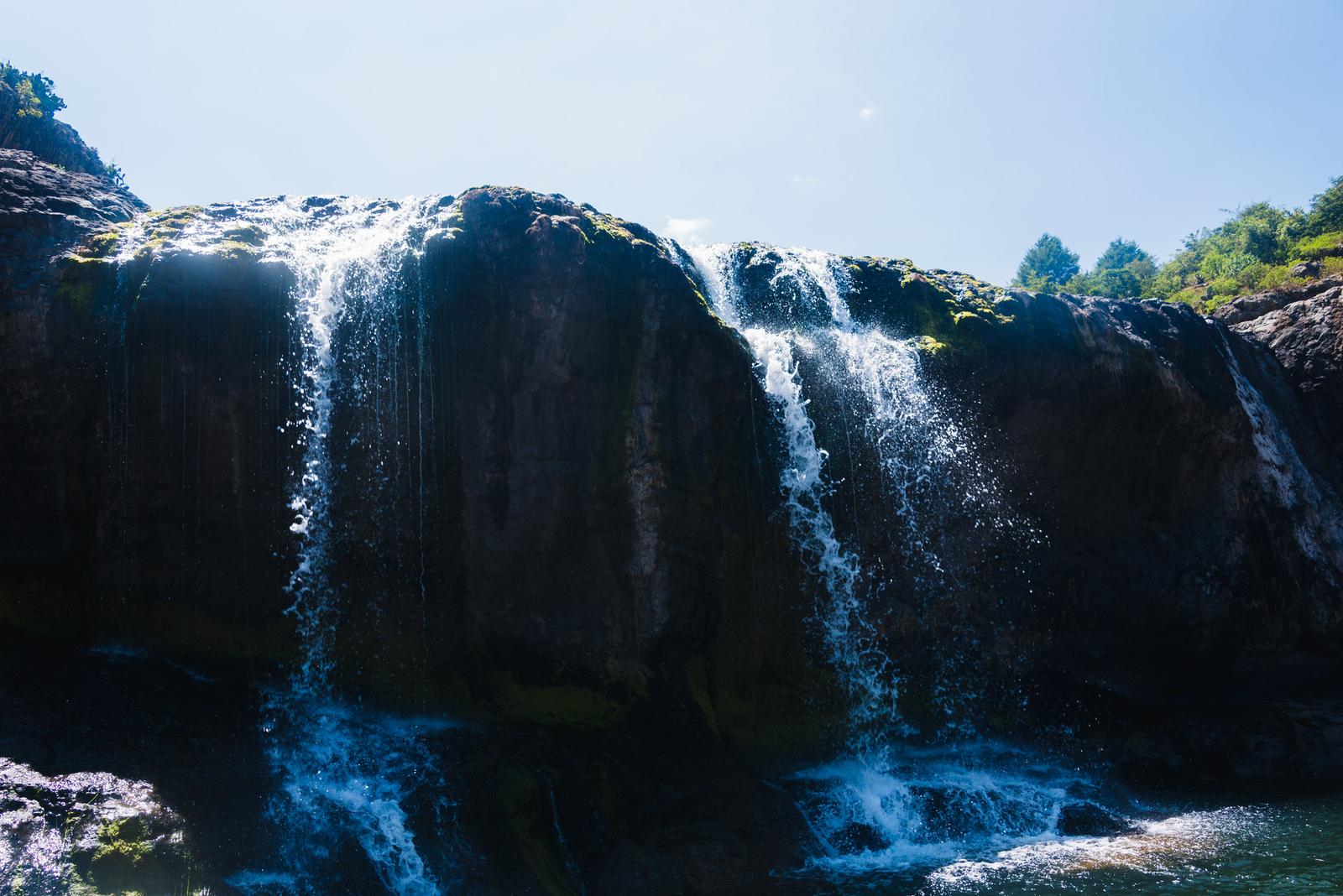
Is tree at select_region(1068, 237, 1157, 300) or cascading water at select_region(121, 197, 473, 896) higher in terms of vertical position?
tree at select_region(1068, 237, 1157, 300)

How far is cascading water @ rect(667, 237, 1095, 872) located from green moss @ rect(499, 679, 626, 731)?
263 centimetres

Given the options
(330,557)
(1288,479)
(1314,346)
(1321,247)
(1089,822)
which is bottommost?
(1089,822)

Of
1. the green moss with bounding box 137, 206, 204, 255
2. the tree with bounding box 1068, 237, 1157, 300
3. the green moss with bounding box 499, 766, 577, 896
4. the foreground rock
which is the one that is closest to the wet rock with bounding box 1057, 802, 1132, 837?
the green moss with bounding box 499, 766, 577, 896

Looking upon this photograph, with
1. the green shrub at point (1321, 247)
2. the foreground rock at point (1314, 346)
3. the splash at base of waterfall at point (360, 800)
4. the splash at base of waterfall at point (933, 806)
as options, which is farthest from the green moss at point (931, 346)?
the green shrub at point (1321, 247)

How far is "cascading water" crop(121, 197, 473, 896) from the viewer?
28.6 ft

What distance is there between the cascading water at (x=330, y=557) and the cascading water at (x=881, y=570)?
456 cm

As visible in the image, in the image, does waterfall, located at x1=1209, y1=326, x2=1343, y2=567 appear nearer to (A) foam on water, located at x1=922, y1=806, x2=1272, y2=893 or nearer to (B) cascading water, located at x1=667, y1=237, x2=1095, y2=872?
(B) cascading water, located at x1=667, y1=237, x2=1095, y2=872

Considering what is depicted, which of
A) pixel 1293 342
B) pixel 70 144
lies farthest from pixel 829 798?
pixel 70 144

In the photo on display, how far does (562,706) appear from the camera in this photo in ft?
38.7

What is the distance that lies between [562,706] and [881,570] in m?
5.00

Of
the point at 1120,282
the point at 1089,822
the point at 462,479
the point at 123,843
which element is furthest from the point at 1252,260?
the point at 123,843

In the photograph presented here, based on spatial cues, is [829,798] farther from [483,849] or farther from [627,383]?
[627,383]

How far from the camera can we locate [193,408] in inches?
443

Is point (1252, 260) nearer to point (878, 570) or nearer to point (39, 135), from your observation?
point (878, 570)
